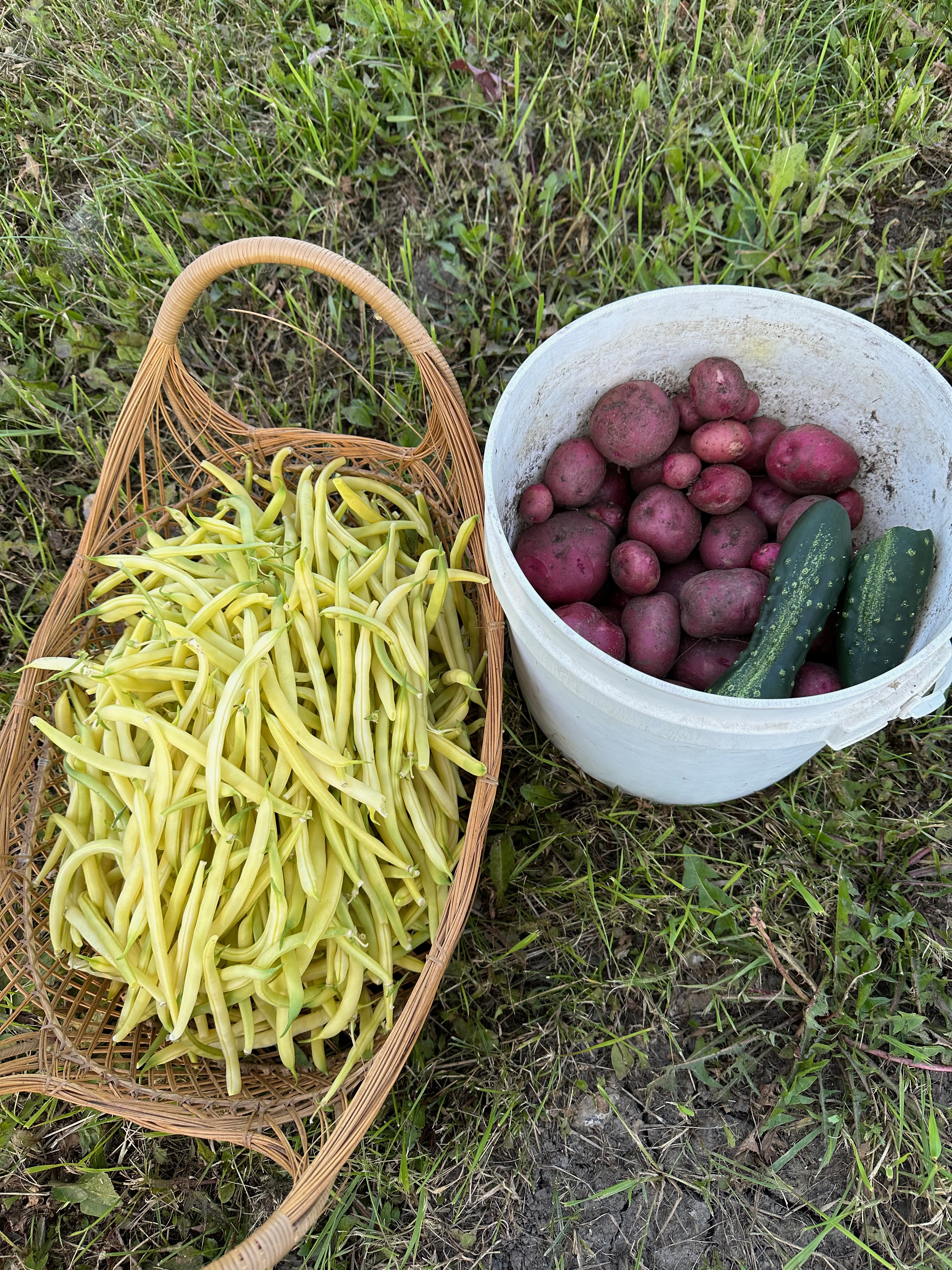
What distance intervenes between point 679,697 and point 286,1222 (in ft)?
3.40

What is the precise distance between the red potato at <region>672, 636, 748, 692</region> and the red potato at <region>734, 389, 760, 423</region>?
0.50 m

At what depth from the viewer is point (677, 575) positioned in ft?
5.97

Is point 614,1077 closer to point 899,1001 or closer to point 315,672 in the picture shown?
point 899,1001

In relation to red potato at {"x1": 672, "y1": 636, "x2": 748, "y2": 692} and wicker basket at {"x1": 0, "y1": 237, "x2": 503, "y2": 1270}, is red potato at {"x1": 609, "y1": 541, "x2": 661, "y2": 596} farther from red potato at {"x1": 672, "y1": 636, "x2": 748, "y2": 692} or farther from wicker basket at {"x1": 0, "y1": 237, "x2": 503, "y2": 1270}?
wicker basket at {"x1": 0, "y1": 237, "x2": 503, "y2": 1270}

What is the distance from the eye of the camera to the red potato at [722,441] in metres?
1.75

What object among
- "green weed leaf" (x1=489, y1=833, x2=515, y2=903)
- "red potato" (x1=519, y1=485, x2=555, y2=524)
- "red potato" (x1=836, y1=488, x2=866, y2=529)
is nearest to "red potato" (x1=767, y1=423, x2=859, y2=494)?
"red potato" (x1=836, y1=488, x2=866, y2=529)

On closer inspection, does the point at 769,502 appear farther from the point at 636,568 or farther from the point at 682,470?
the point at 636,568

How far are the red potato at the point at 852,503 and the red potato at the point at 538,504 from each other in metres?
0.61

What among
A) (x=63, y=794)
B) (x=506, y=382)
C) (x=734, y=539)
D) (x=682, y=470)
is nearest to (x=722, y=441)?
(x=682, y=470)

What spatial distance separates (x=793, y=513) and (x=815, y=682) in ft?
1.16

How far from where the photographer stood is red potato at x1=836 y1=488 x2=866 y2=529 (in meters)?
1.80

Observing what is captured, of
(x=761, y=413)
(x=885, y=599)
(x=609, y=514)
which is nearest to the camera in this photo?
(x=885, y=599)

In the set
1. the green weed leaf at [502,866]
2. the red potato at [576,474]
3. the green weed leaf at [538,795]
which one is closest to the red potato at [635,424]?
the red potato at [576,474]

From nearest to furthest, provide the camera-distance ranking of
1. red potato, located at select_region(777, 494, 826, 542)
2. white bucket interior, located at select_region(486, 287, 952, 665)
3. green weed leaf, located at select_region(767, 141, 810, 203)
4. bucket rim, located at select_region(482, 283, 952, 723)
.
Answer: bucket rim, located at select_region(482, 283, 952, 723)
white bucket interior, located at select_region(486, 287, 952, 665)
red potato, located at select_region(777, 494, 826, 542)
green weed leaf, located at select_region(767, 141, 810, 203)
